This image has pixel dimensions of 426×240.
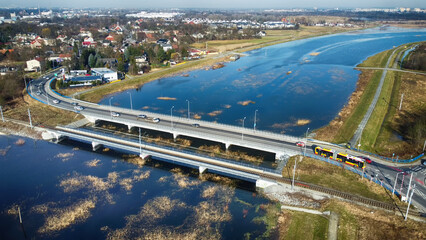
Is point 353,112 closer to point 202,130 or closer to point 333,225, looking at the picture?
point 202,130

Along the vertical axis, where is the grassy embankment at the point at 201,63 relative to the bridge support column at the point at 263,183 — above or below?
above

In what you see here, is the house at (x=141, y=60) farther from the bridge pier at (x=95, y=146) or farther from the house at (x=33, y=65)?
the bridge pier at (x=95, y=146)

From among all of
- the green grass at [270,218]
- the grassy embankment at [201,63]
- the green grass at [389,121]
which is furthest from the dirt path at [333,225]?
the grassy embankment at [201,63]

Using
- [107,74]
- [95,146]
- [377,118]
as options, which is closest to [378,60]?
[377,118]

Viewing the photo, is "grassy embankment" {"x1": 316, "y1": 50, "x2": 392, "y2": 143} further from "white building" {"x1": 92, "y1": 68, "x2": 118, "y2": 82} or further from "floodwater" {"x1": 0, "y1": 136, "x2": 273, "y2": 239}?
"white building" {"x1": 92, "y1": 68, "x2": 118, "y2": 82}

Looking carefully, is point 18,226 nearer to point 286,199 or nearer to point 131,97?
point 286,199
